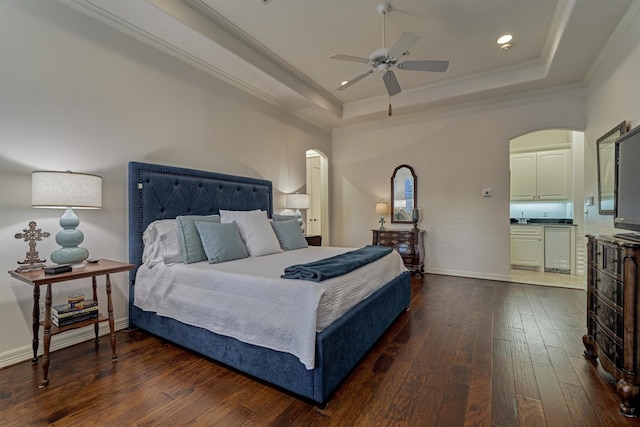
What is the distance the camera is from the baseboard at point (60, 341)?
204 centimetres

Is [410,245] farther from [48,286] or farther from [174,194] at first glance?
[48,286]

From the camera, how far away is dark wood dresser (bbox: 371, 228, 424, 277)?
489cm

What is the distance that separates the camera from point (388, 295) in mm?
2596

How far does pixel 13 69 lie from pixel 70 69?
1.18ft

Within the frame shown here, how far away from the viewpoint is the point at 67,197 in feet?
6.56

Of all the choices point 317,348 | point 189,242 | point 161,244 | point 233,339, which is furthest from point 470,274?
point 161,244

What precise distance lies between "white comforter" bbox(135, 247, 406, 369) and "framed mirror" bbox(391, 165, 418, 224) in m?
2.88

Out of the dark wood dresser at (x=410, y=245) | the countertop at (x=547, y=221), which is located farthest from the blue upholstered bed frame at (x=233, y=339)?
the countertop at (x=547, y=221)

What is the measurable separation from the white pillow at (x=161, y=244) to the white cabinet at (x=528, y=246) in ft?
19.0

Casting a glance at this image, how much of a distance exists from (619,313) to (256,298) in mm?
2182

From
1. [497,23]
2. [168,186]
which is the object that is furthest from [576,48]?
[168,186]

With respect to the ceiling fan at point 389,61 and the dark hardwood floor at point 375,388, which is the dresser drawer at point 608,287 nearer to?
the dark hardwood floor at point 375,388

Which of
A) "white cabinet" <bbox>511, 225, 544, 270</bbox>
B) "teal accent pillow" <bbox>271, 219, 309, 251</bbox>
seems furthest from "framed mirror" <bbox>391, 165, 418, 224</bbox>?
"teal accent pillow" <bbox>271, 219, 309, 251</bbox>

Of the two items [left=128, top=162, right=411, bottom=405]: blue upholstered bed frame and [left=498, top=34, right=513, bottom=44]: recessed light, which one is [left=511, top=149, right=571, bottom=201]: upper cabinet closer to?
[left=498, top=34, right=513, bottom=44]: recessed light
